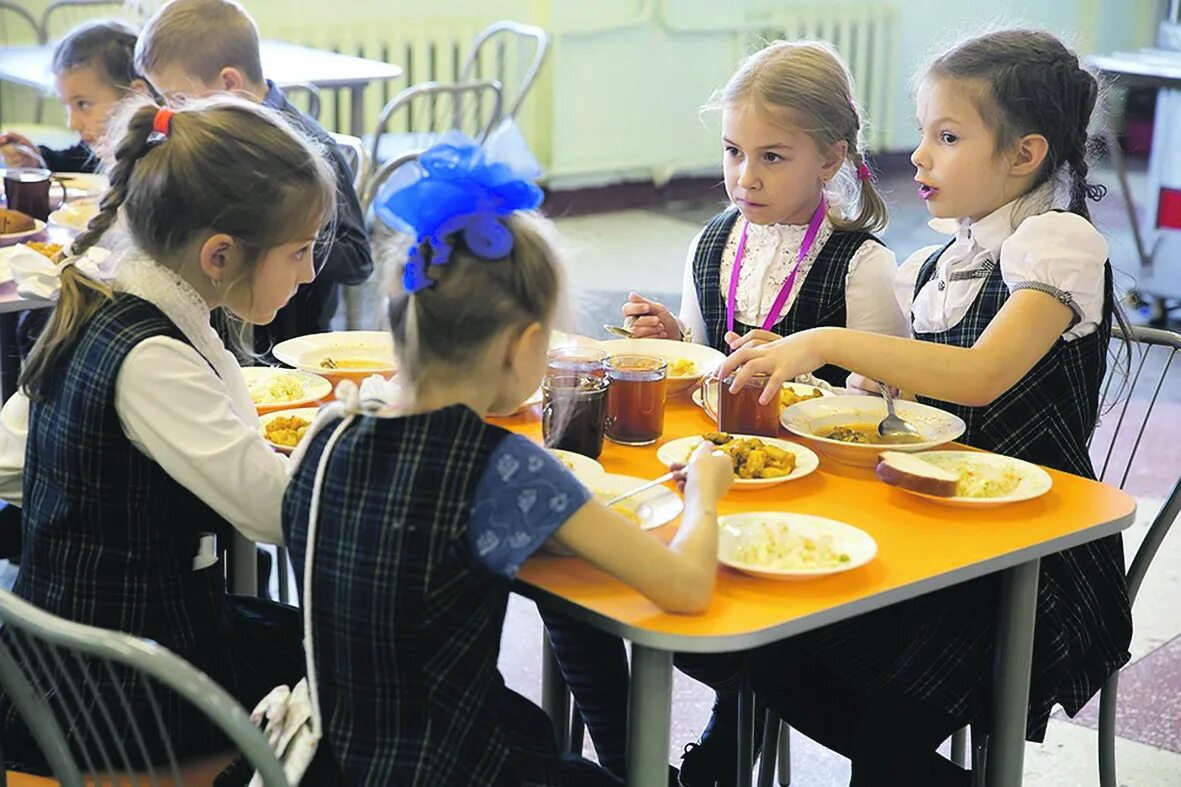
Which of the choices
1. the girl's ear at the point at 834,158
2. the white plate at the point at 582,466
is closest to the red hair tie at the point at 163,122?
the white plate at the point at 582,466

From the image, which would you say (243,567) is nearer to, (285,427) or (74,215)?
(285,427)

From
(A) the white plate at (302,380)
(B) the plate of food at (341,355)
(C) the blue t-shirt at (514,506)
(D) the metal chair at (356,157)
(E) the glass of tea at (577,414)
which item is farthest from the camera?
(D) the metal chair at (356,157)

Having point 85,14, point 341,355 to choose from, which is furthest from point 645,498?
point 85,14

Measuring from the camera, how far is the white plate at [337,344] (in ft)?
7.20

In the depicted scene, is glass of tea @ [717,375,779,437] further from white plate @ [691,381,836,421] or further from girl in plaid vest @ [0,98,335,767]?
girl in plaid vest @ [0,98,335,767]

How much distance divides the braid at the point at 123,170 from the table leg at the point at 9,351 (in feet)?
4.37

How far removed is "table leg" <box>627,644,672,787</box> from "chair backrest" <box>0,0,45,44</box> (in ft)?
14.7

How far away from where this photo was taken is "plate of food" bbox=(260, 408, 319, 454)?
5.95 ft

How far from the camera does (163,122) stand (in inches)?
64.9

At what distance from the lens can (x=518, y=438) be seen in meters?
1.41

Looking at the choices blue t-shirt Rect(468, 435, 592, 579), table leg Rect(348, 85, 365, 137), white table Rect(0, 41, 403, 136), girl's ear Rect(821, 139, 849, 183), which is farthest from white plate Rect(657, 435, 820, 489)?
table leg Rect(348, 85, 365, 137)

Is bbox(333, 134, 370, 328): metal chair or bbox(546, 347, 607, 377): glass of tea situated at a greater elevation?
bbox(333, 134, 370, 328): metal chair

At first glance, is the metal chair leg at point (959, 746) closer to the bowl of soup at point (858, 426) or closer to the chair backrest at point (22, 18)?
the bowl of soup at point (858, 426)

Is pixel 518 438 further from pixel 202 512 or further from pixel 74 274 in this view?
pixel 74 274
